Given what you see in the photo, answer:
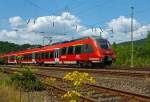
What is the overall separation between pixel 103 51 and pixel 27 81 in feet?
52.4

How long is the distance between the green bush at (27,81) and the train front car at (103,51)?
47.5 feet

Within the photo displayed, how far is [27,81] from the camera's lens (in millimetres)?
16875

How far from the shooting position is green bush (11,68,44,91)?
1600cm

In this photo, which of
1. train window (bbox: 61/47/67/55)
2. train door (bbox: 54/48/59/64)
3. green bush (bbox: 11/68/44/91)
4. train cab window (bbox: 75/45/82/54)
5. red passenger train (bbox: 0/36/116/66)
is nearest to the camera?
green bush (bbox: 11/68/44/91)

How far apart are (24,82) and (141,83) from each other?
5059mm

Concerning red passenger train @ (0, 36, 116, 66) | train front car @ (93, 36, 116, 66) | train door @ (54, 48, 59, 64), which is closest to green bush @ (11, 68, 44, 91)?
red passenger train @ (0, 36, 116, 66)

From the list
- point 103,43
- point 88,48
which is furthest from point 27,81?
point 103,43

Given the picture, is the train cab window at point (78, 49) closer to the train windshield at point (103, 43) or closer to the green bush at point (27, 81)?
the train windshield at point (103, 43)

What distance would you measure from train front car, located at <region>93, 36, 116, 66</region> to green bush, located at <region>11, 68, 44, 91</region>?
14468 mm

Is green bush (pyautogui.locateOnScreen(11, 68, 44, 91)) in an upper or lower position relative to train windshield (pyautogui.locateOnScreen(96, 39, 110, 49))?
lower

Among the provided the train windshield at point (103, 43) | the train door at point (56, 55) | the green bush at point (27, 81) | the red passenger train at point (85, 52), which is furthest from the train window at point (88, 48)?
the green bush at point (27, 81)

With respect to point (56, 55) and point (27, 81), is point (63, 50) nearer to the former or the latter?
point (56, 55)

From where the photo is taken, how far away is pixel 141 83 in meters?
16.2

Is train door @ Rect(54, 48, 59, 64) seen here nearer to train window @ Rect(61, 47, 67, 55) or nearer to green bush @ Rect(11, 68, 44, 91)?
train window @ Rect(61, 47, 67, 55)
